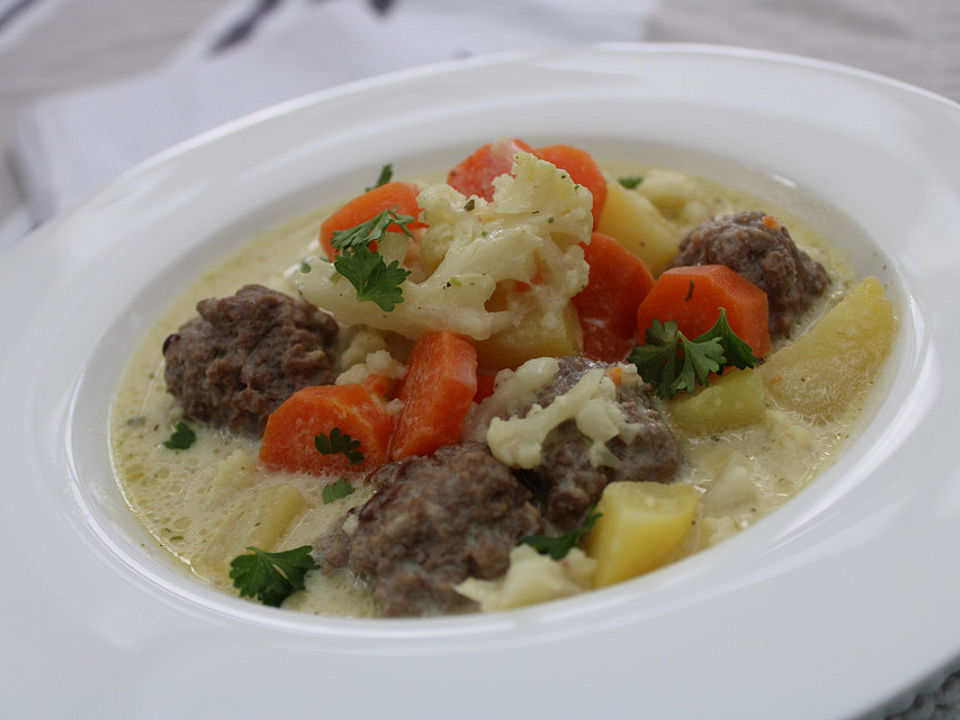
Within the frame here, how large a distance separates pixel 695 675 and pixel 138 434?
2.72 m

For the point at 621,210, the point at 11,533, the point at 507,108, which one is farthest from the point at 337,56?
the point at 11,533

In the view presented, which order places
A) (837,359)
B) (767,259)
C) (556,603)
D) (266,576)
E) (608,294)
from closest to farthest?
(556,603) → (266,576) → (837,359) → (767,259) → (608,294)

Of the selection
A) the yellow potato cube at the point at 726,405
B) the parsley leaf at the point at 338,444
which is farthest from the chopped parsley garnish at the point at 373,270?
the yellow potato cube at the point at 726,405

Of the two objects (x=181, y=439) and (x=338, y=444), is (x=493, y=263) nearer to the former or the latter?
(x=338, y=444)

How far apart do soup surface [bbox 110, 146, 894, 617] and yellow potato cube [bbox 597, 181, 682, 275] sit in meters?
0.47

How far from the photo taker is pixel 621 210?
4.20m

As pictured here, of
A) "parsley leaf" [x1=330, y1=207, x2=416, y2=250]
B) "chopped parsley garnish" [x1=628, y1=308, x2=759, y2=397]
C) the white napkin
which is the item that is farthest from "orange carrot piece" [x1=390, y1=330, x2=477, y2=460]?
the white napkin

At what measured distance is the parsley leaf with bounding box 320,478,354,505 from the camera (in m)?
3.50

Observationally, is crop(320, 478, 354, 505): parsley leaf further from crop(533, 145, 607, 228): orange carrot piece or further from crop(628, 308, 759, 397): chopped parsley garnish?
crop(533, 145, 607, 228): orange carrot piece

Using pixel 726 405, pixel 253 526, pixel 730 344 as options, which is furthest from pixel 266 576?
pixel 730 344

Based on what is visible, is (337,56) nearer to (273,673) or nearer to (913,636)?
(273,673)

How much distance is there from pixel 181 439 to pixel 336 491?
0.86m

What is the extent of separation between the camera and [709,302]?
362 centimetres

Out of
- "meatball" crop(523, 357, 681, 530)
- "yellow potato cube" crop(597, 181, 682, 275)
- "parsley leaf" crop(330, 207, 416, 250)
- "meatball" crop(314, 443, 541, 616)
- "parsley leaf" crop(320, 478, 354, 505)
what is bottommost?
"parsley leaf" crop(320, 478, 354, 505)
